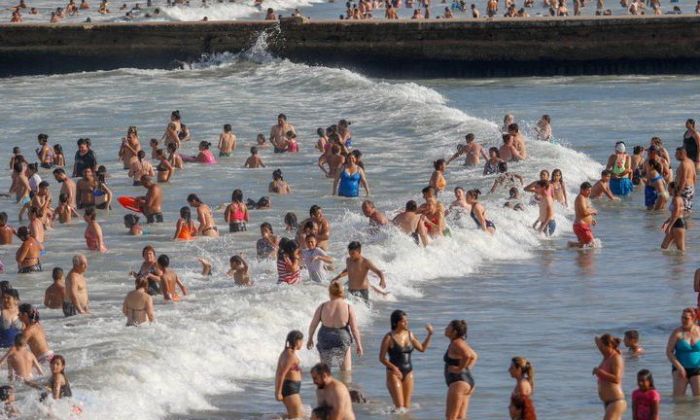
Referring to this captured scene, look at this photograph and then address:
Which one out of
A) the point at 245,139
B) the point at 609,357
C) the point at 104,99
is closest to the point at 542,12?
the point at 104,99

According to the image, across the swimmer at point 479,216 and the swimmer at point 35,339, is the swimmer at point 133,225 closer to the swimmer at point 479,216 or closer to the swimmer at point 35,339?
the swimmer at point 479,216

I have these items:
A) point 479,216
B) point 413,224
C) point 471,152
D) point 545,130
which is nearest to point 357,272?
point 413,224

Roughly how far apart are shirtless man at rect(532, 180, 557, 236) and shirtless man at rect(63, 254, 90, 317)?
842cm

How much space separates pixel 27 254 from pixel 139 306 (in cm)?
461

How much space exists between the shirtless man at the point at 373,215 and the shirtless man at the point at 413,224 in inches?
13.0

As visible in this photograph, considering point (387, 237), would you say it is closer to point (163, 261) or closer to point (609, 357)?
point (163, 261)

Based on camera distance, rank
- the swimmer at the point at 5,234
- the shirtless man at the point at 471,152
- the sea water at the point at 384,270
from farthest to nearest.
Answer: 1. the shirtless man at the point at 471,152
2. the swimmer at the point at 5,234
3. the sea water at the point at 384,270

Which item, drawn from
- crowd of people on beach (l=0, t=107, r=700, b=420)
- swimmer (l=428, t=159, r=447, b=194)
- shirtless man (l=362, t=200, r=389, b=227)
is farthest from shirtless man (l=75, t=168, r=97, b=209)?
shirtless man (l=362, t=200, r=389, b=227)

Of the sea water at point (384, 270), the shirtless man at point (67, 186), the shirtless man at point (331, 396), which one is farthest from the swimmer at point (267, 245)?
the shirtless man at point (331, 396)

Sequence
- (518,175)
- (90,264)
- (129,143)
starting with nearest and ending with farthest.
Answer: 1. (90,264)
2. (518,175)
3. (129,143)

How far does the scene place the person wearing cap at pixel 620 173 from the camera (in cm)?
2789

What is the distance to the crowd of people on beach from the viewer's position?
1341 cm

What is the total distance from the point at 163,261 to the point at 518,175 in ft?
36.1

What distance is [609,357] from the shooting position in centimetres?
1322
